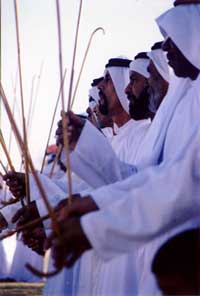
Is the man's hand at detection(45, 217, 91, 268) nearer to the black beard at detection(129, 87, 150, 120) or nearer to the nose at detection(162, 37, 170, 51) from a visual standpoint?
the nose at detection(162, 37, 170, 51)

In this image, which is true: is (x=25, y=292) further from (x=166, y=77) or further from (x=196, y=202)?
(x=196, y=202)

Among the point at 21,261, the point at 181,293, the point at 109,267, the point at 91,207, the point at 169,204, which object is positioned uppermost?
the point at 91,207

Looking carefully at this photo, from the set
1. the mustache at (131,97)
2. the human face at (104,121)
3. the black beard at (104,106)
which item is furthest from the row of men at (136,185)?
the human face at (104,121)

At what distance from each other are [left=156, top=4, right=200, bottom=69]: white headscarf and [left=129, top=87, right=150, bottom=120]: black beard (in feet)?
2.90

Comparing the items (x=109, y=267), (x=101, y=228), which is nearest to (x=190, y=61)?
(x=101, y=228)

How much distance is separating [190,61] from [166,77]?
0.74 meters

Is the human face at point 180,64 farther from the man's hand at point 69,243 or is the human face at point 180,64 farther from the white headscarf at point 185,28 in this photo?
the man's hand at point 69,243

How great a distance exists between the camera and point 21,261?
279 inches

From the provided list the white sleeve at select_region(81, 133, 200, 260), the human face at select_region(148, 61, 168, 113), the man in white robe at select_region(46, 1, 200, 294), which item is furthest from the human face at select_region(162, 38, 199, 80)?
the human face at select_region(148, 61, 168, 113)

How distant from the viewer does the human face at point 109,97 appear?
331cm

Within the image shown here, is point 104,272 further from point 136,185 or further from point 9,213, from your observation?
point 9,213

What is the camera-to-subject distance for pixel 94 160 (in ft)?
6.30

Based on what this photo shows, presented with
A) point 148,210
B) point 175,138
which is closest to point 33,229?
point 175,138

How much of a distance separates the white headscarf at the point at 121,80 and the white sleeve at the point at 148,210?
1.74 meters
